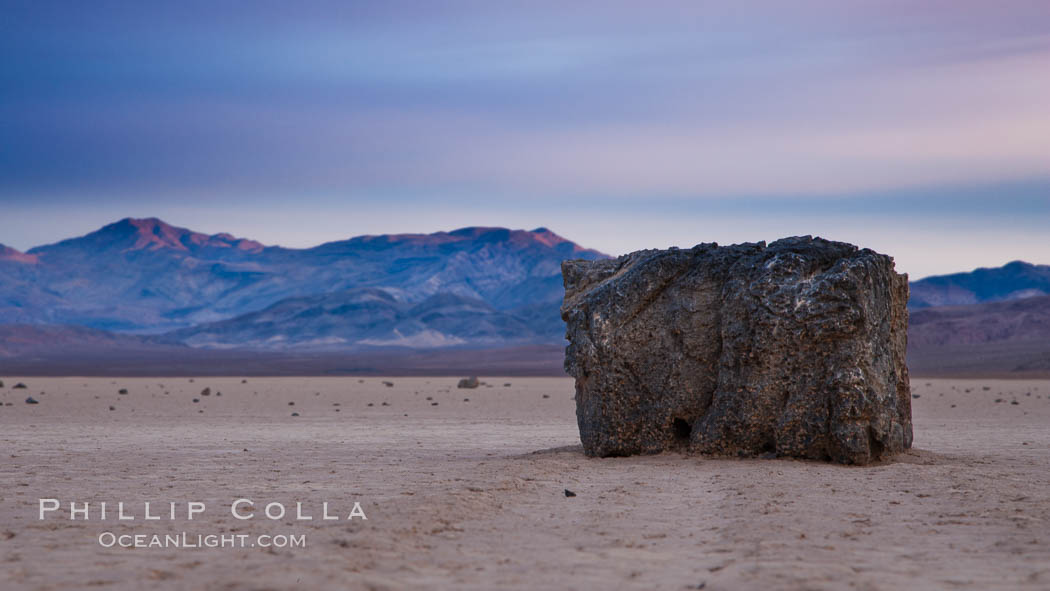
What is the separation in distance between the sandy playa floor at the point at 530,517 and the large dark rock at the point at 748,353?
1.53ft

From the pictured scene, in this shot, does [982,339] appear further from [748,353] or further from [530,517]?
[530,517]

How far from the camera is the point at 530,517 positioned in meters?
8.71

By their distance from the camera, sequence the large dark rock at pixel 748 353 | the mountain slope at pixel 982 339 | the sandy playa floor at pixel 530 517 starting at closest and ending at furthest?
the sandy playa floor at pixel 530 517, the large dark rock at pixel 748 353, the mountain slope at pixel 982 339

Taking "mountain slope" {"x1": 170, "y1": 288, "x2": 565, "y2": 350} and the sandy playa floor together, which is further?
"mountain slope" {"x1": 170, "y1": 288, "x2": 565, "y2": 350}

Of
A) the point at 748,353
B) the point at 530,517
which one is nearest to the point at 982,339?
the point at 748,353

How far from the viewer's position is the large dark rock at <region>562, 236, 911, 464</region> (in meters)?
12.0

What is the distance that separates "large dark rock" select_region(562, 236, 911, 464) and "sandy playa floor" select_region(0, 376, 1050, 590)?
467 mm

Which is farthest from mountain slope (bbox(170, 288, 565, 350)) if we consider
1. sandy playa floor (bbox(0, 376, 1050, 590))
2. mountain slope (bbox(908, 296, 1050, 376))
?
sandy playa floor (bbox(0, 376, 1050, 590))

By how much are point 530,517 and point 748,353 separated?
465 centimetres

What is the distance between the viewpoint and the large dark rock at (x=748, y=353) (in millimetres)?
12031

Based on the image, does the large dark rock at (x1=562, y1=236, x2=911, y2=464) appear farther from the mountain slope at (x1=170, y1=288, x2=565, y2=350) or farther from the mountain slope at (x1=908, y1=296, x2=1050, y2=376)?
the mountain slope at (x1=170, y1=288, x2=565, y2=350)

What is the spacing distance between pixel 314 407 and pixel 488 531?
2215 cm

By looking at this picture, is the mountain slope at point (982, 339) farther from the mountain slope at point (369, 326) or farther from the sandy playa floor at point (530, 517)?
the mountain slope at point (369, 326)

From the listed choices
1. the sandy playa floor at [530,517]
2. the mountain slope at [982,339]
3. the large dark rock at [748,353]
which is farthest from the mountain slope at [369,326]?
the large dark rock at [748,353]
